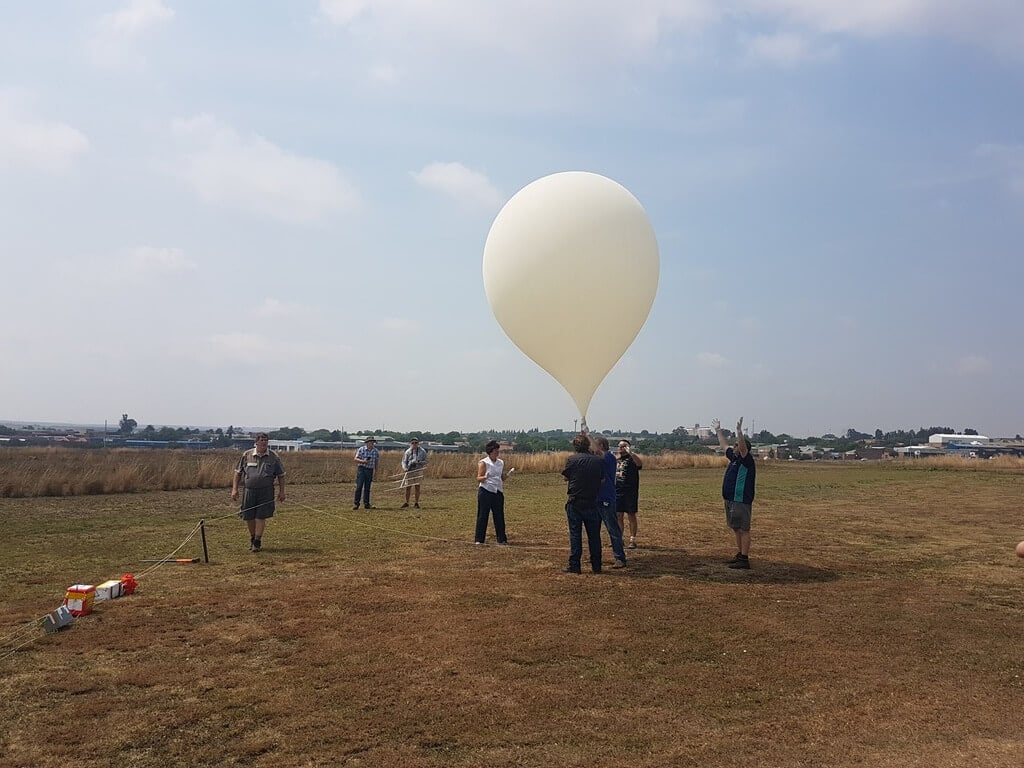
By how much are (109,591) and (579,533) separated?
16.0ft

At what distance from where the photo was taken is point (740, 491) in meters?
8.84

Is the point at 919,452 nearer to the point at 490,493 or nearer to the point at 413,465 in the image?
the point at 413,465

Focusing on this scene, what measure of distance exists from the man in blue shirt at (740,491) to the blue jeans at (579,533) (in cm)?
164

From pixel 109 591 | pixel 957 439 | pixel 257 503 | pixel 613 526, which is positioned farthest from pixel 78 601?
pixel 957 439

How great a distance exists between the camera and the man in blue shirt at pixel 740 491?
28.9 ft

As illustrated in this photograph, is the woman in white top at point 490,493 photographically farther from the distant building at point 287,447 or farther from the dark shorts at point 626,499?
the distant building at point 287,447

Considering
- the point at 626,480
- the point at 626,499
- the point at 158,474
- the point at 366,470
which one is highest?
the point at 626,480

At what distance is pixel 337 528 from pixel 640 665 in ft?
25.6

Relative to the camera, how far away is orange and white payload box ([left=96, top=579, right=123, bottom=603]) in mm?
6902

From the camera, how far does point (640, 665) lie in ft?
17.5

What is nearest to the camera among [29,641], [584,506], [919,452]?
[29,641]

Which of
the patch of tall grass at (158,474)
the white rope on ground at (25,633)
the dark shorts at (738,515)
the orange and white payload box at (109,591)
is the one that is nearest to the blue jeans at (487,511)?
the dark shorts at (738,515)

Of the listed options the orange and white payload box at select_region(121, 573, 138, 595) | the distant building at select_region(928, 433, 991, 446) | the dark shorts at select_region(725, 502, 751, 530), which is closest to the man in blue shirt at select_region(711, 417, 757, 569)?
the dark shorts at select_region(725, 502, 751, 530)

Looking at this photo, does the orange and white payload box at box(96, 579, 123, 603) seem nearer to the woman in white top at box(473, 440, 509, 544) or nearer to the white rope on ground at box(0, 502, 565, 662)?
the white rope on ground at box(0, 502, 565, 662)
